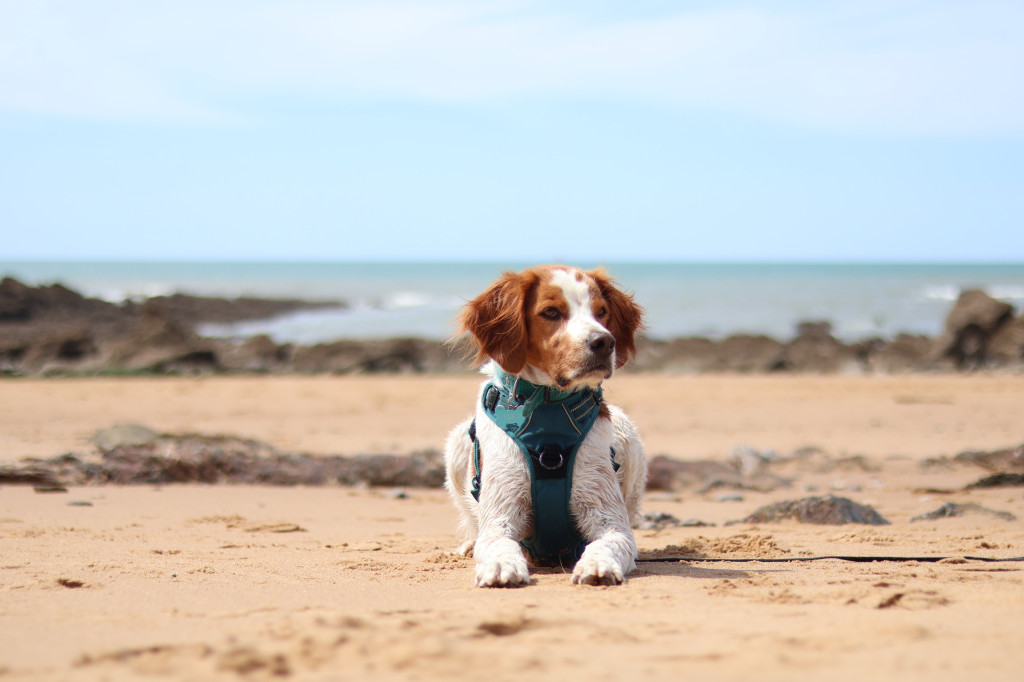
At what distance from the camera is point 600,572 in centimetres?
446

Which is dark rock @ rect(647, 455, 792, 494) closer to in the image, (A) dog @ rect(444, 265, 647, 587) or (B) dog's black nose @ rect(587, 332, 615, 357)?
(A) dog @ rect(444, 265, 647, 587)

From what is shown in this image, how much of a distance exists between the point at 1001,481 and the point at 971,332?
1805 centimetres

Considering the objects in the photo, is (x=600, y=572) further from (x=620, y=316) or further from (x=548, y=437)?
(x=620, y=316)

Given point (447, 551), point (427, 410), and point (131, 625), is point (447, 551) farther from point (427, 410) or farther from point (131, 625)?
point (427, 410)

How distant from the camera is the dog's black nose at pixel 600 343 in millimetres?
4762

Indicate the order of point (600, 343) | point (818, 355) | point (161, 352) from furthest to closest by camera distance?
1. point (818, 355)
2. point (161, 352)
3. point (600, 343)

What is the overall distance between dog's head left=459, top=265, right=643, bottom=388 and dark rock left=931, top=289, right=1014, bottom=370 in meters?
21.7

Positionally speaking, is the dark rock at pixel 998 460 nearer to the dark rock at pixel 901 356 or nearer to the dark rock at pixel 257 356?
the dark rock at pixel 901 356

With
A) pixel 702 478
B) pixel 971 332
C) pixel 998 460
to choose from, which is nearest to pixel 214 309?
pixel 971 332

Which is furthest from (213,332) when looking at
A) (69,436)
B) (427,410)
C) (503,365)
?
(503,365)

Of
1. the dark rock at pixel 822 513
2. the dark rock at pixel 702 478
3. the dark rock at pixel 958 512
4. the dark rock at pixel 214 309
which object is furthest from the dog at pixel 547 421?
the dark rock at pixel 214 309

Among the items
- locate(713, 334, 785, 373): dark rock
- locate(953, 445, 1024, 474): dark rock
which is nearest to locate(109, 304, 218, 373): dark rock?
locate(713, 334, 785, 373): dark rock

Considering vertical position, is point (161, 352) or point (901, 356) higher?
point (901, 356)

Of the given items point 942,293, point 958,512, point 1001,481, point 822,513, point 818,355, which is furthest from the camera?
point 942,293
